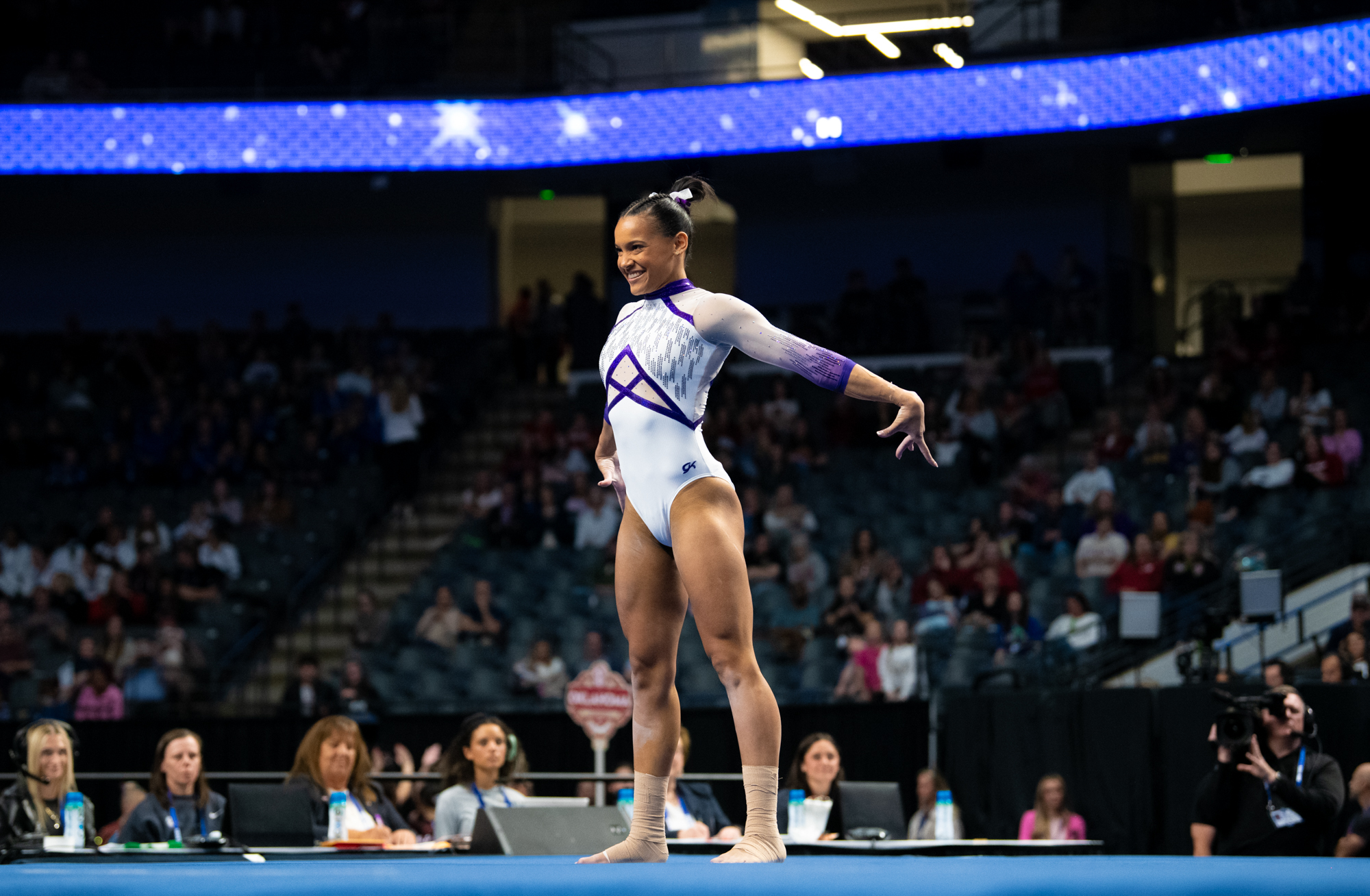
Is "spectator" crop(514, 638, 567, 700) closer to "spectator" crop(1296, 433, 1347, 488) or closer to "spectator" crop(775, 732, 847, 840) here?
"spectator" crop(775, 732, 847, 840)

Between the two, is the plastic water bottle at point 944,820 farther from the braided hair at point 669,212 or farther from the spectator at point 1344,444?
the spectator at point 1344,444

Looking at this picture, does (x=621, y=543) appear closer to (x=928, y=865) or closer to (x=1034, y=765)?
(x=928, y=865)

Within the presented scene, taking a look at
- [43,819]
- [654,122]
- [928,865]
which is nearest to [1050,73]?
[654,122]

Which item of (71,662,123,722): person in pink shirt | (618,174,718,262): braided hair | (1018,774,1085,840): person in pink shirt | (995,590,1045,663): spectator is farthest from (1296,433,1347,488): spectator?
(618,174,718,262): braided hair

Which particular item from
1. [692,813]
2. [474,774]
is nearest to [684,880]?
[474,774]

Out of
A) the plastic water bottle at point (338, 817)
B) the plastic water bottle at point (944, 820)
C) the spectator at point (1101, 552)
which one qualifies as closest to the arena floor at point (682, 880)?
the plastic water bottle at point (338, 817)

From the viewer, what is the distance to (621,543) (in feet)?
12.7

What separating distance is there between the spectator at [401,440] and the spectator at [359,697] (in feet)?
12.2

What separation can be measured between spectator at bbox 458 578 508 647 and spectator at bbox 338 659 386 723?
2.83ft

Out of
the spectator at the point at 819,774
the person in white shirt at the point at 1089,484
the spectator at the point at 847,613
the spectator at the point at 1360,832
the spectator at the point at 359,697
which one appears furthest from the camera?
the person in white shirt at the point at 1089,484

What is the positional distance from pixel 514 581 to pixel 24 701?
3873 mm

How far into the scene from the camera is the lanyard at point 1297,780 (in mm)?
6172

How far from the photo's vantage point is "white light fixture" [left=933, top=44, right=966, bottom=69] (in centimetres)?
1529

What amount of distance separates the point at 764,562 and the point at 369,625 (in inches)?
129
